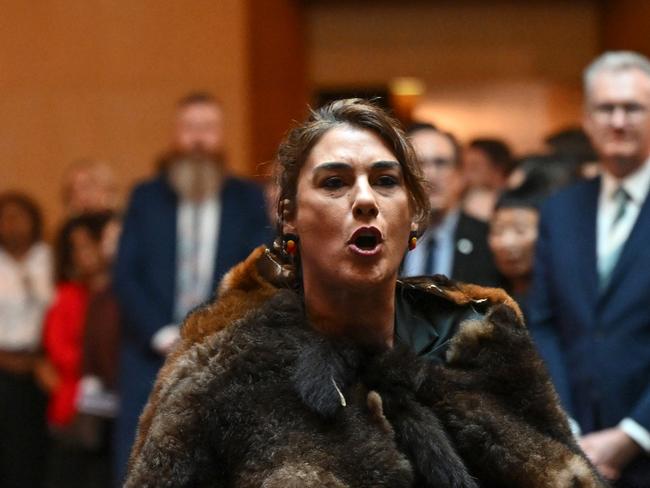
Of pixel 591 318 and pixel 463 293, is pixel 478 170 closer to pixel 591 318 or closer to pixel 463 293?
pixel 591 318

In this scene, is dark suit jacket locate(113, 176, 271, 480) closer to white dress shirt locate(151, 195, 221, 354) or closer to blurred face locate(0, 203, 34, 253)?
white dress shirt locate(151, 195, 221, 354)

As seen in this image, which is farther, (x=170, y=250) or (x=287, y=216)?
(x=170, y=250)

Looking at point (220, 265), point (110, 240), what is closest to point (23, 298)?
point (110, 240)

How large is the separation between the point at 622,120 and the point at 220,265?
2.00 m

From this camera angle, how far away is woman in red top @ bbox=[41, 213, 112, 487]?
24.5 feet

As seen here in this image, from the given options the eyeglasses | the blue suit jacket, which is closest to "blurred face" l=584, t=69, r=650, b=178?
the eyeglasses

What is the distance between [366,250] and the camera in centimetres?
326

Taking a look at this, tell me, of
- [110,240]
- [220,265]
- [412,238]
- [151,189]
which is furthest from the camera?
[110,240]

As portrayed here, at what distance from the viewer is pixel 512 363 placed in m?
3.42

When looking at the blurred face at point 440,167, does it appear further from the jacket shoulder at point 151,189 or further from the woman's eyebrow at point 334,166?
the woman's eyebrow at point 334,166

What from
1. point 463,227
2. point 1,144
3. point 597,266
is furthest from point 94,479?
point 1,144

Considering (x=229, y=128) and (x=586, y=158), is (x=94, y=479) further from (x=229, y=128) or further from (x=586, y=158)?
(x=229, y=128)

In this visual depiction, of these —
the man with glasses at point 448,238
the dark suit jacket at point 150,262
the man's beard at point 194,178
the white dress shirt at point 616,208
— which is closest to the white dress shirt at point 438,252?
the man with glasses at point 448,238

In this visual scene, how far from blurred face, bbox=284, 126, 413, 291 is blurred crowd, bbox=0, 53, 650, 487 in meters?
0.33
